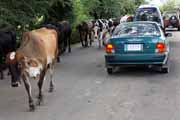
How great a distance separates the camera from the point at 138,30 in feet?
48.8

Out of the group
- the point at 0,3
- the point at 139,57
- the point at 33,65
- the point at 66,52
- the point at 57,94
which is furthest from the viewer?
the point at 66,52

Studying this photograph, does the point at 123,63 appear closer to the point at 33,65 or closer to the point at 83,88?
A: the point at 83,88

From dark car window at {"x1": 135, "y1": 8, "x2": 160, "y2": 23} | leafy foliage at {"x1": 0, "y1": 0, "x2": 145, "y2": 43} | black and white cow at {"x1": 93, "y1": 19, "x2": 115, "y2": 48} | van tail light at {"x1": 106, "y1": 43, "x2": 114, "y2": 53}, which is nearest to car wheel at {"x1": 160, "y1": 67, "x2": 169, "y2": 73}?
van tail light at {"x1": 106, "y1": 43, "x2": 114, "y2": 53}

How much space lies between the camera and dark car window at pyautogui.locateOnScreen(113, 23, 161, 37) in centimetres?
1464

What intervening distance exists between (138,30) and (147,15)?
15.3 m

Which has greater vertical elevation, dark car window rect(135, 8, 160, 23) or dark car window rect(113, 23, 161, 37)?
dark car window rect(113, 23, 161, 37)

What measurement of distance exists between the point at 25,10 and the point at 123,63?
221 inches

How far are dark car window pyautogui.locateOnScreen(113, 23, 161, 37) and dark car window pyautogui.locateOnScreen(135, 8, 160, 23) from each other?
12.6 metres

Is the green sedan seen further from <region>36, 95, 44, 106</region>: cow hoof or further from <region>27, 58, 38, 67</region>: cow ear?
<region>27, 58, 38, 67</region>: cow ear

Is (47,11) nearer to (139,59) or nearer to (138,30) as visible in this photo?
(138,30)

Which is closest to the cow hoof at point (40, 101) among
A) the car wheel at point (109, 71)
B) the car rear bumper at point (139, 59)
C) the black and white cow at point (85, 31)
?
the car rear bumper at point (139, 59)

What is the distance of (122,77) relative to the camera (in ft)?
46.5

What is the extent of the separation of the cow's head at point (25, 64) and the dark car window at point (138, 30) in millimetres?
4947

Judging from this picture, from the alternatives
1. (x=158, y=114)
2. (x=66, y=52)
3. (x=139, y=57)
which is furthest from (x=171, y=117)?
(x=66, y=52)
